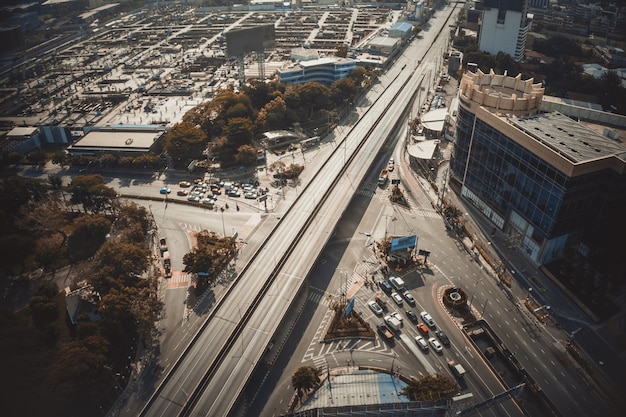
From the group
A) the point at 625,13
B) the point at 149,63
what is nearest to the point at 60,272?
the point at 149,63

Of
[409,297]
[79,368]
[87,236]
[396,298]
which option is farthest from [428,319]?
[87,236]

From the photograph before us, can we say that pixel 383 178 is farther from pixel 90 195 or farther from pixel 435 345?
pixel 90 195

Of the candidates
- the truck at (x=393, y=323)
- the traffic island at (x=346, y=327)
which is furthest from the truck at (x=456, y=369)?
the traffic island at (x=346, y=327)

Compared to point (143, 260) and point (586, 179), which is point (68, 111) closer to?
point (143, 260)

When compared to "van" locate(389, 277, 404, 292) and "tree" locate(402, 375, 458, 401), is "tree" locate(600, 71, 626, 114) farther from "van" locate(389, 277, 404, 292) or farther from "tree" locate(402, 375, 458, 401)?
"tree" locate(402, 375, 458, 401)

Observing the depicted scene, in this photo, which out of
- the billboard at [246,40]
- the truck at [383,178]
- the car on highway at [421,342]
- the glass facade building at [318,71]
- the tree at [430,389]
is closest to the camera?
the tree at [430,389]

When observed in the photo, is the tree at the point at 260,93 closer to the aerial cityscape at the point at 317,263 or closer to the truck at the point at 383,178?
the aerial cityscape at the point at 317,263

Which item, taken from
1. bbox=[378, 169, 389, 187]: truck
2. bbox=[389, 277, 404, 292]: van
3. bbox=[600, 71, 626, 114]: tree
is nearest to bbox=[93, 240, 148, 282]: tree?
bbox=[389, 277, 404, 292]: van
